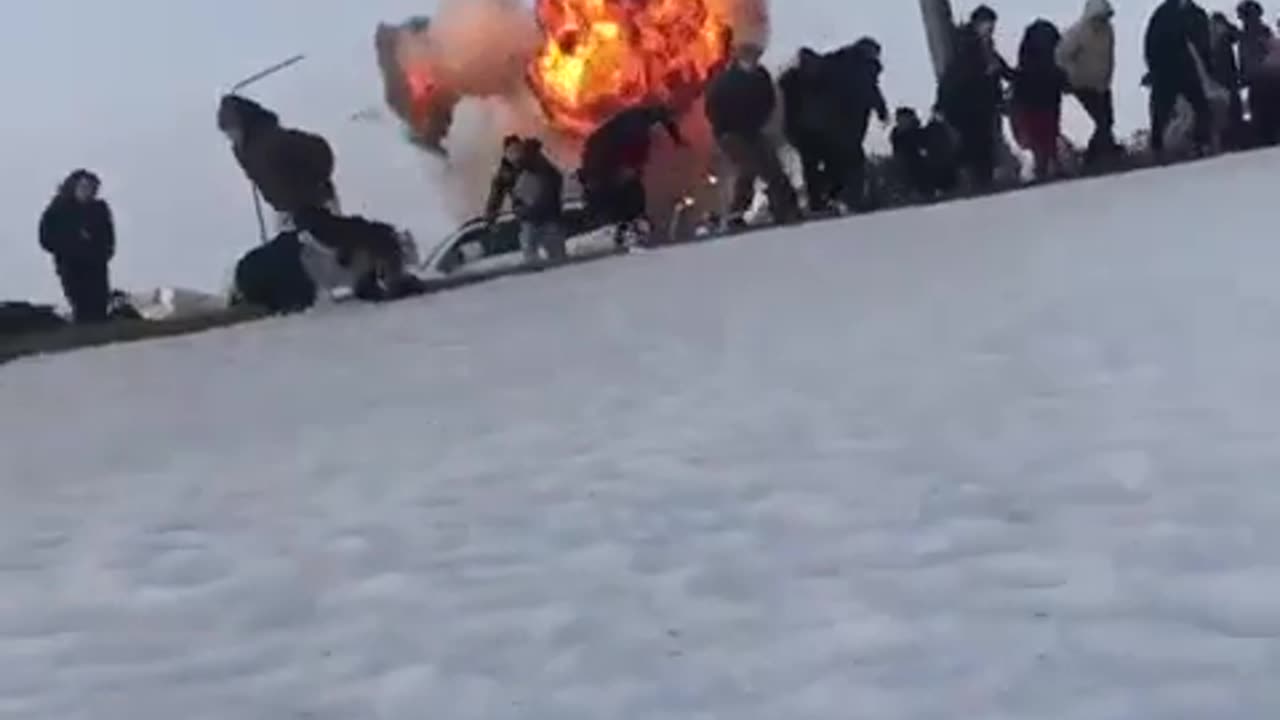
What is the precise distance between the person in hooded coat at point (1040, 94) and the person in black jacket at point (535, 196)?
278cm

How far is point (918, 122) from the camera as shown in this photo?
16031mm

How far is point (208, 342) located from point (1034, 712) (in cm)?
888

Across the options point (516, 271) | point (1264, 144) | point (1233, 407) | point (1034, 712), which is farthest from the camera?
point (1264, 144)

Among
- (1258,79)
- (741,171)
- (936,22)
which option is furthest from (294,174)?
(936,22)

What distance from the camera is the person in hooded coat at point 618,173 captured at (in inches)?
611

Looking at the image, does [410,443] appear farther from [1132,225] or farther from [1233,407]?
[1132,225]

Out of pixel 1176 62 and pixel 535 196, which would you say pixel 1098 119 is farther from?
pixel 535 196

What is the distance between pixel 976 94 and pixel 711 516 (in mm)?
9927

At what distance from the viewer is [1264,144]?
16.1 m

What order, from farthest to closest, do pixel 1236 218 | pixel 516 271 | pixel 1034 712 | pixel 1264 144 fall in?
pixel 1264 144 < pixel 516 271 < pixel 1236 218 < pixel 1034 712

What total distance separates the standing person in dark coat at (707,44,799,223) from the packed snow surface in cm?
445

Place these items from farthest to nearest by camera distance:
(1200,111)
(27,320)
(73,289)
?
(1200,111)
(27,320)
(73,289)

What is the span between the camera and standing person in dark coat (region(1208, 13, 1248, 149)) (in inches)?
628

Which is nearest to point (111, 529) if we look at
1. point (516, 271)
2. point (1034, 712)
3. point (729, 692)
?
point (729, 692)
